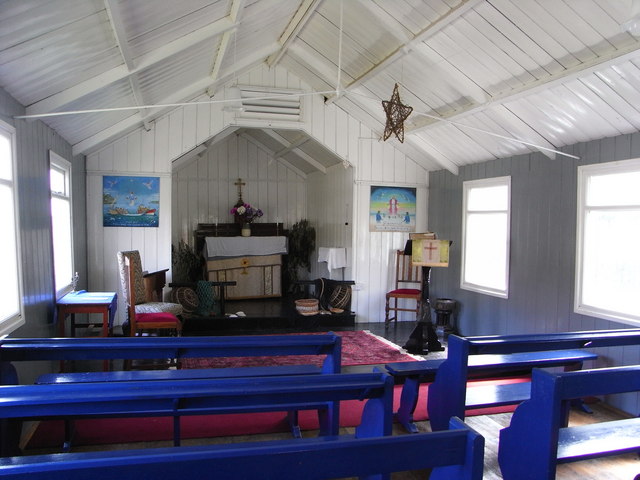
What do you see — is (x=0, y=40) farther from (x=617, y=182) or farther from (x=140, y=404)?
(x=617, y=182)

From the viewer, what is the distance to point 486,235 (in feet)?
22.0

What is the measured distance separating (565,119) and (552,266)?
1.60 meters

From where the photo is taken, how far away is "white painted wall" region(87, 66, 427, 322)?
686 cm

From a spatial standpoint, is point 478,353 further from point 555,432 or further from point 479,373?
point 555,432

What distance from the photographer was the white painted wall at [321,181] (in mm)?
6863

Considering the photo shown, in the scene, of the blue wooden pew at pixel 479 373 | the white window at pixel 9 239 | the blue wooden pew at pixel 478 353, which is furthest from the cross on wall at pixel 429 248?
the white window at pixel 9 239

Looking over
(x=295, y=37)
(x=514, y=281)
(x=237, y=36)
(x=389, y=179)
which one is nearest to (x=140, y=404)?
(x=237, y=36)

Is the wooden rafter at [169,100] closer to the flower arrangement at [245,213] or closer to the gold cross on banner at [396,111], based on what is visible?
the gold cross on banner at [396,111]

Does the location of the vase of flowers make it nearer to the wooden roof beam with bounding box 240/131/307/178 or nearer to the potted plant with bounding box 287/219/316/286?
the potted plant with bounding box 287/219/316/286

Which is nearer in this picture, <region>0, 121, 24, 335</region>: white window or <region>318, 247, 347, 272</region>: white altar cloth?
<region>0, 121, 24, 335</region>: white window

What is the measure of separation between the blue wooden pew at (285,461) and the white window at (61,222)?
13.1ft

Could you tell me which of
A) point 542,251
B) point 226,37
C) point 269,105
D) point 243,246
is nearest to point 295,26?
point 226,37

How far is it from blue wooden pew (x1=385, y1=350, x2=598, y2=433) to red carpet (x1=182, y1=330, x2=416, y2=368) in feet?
5.42

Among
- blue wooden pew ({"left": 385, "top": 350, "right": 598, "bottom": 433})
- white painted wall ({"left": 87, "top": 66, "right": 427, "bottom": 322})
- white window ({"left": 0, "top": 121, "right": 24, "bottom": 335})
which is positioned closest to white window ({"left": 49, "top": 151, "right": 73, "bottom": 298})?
white painted wall ({"left": 87, "top": 66, "right": 427, "bottom": 322})
